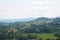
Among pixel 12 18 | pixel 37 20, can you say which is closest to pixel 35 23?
pixel 37 20

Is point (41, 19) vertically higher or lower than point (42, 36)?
higher

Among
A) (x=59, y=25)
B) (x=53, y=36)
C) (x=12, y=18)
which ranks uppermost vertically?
(x=12, y=18)

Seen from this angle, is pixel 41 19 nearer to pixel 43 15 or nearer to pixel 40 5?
pixel 43 15

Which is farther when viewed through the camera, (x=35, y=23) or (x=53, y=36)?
(x=35, y=23)

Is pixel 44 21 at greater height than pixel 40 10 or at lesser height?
lesser

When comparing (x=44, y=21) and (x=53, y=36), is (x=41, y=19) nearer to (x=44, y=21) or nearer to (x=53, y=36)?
(x=44, y=21)

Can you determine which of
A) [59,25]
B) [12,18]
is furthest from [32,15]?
[59,25]
